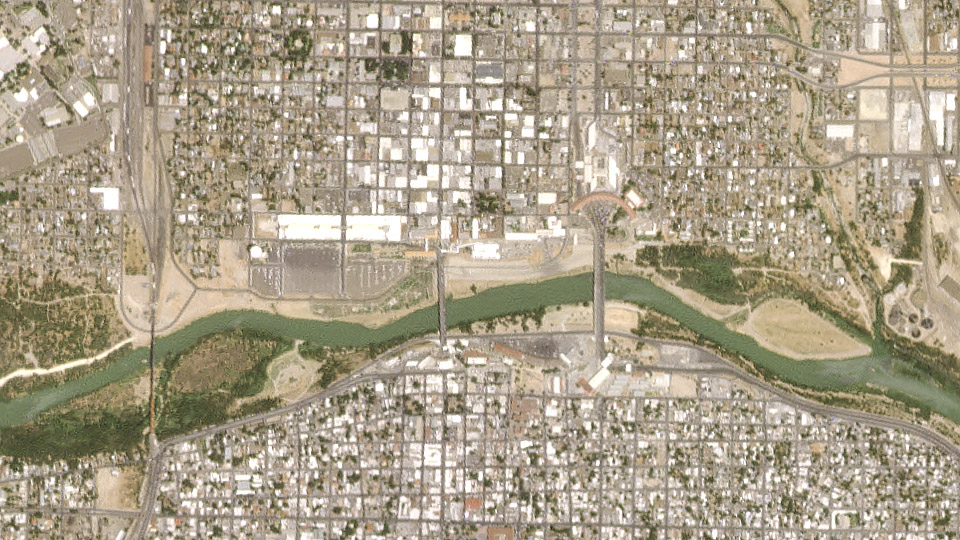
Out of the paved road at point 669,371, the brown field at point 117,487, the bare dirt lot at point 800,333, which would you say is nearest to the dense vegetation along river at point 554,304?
the bare dirt lot at point 800,333

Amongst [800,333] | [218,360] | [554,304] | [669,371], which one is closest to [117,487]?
[218,360]

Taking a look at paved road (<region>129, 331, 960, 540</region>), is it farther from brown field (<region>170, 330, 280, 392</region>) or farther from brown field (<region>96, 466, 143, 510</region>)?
brown field (<region>170, 330, 280, 392</region>)

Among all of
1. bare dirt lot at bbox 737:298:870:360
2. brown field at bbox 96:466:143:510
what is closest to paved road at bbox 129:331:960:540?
brown field at bbox 96:466:143:510

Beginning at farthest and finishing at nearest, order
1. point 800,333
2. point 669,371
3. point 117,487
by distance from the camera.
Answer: point 800,333 < point 669,371 < point 117,487

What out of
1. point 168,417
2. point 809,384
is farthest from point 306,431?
point 809,384

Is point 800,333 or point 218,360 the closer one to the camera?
point 218,360

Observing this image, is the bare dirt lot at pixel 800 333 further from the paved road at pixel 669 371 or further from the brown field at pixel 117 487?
the brown field at pixel 117 487

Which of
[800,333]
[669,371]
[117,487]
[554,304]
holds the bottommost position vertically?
[117,487]

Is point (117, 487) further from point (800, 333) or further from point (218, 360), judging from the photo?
point (800, 333)
